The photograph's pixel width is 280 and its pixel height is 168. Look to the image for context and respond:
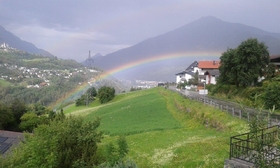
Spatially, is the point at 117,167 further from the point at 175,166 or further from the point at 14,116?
the point at 14,116

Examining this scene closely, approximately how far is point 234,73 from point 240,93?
638cm

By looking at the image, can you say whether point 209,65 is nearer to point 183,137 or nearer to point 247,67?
point 247,67

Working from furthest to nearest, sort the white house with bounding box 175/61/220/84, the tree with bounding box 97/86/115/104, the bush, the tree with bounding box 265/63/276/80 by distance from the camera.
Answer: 1. the tree with bounding box 97/86/115/104
2. the white house with bounding box 175/61/220/84
3. the tree with bounding box 265/63/276/80
4. the bush

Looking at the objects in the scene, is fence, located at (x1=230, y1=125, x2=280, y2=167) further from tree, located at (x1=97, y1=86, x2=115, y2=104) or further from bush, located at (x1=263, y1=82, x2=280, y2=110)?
tree, located at (x1=97, y1=86, x2=115, y2=104)

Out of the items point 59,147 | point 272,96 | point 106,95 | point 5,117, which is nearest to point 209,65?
point 106,95

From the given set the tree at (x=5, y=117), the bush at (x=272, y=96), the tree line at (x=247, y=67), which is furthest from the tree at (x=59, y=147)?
the tree line at (x=247, y=67)

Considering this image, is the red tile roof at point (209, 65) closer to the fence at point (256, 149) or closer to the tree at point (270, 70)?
the tree at point (270, 70)

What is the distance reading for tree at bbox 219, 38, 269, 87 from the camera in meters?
43.2

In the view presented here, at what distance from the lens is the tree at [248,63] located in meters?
43.2

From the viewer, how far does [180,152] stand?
16.0 metres

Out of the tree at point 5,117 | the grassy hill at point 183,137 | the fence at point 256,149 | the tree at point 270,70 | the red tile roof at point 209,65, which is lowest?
the tree at point 5,117

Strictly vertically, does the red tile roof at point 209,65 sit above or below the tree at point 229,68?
above

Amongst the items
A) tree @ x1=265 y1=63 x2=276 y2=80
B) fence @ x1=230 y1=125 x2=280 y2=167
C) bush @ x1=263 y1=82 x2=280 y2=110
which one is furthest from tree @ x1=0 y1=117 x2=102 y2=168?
tree @ x1=265 y1=63 x2=276 y2=80

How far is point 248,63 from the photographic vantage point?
44094mm
